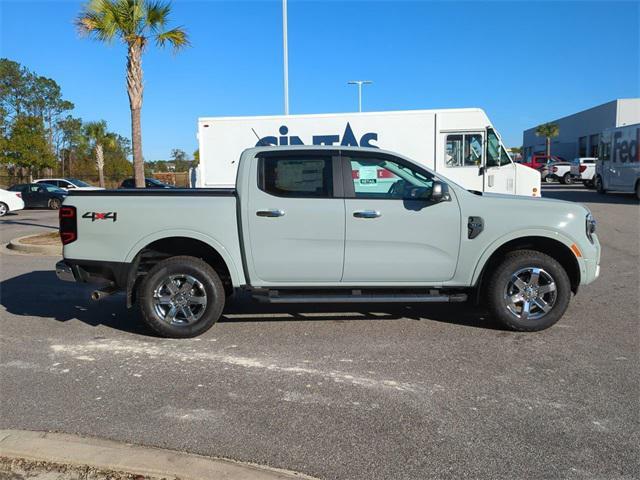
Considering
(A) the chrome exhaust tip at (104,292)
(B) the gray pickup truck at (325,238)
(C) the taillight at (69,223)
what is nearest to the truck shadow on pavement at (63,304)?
(A) the chrome exhaust tip at (104,292)

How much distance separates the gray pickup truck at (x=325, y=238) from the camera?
5363mm

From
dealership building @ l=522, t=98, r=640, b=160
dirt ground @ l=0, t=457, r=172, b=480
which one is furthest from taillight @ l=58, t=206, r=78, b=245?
dealership building @ l=522, t=98, r=640, b=160

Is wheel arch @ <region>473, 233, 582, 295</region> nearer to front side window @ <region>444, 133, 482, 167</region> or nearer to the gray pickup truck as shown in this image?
the gray pickup truck

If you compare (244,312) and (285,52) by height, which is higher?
(285,52)

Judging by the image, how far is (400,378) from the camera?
14.4 ft

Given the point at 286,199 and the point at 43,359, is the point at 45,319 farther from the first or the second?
the point at 286,199

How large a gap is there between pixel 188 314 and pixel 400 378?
91.0 inches

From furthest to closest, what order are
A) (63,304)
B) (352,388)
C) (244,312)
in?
1. (63,304)
2. (244,312)
3. (352,388)

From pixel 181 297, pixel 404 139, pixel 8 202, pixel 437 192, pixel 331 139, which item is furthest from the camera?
pixel 8 202

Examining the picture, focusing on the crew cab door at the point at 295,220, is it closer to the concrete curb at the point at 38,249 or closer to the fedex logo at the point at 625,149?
the concrete curb at the point at 38,249

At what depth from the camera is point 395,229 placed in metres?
5.36

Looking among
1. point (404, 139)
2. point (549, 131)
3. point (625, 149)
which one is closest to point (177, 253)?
point (404, 139)

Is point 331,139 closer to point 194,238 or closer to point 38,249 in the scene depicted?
point 38,249

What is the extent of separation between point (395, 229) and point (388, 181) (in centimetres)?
52
